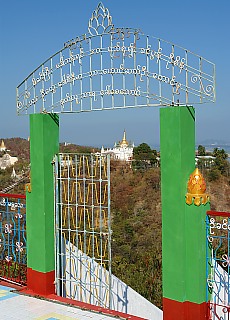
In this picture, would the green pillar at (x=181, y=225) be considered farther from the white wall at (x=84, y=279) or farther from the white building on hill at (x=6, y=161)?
the white building on hill at (x=6, y=161)

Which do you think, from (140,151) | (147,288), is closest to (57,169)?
(147,288)

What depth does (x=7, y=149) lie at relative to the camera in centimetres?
2816

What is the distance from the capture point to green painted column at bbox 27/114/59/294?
14.6 feet

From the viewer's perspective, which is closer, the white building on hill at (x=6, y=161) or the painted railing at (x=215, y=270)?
the painted railing at (x=215, y=270)

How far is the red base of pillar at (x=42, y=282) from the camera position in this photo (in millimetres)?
4488

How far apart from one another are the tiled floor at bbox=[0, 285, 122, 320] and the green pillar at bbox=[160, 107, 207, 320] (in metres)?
0.76

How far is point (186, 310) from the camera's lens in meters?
3.47

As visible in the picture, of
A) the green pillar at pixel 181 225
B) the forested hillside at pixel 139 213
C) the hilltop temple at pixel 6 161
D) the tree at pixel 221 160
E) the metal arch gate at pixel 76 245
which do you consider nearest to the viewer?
the green pillar at pixel 181 225

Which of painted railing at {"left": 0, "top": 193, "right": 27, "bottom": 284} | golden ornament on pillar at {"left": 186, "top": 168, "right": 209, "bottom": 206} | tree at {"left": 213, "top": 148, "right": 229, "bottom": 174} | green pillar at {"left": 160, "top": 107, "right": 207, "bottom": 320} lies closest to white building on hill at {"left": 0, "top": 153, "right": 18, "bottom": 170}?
tree at {"left": 213, "top": 148, "right": 229, "bottom": 174}

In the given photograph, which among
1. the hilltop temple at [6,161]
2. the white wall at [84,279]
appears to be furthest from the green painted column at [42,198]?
the hilltop temple at [6,161]

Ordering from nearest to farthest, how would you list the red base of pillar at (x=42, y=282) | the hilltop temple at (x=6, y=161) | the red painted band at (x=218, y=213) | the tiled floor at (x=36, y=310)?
the red painted band at (x=218, y=213)
the tiled floor at (x=36, y=310)
the red base of pillar at (x=42, y=282)
the hilltop temple at (x=6, y=161)

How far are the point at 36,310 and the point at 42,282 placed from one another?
1.33ft

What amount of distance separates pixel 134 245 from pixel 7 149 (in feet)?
53.3

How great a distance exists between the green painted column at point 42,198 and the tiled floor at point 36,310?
21 centimetres
